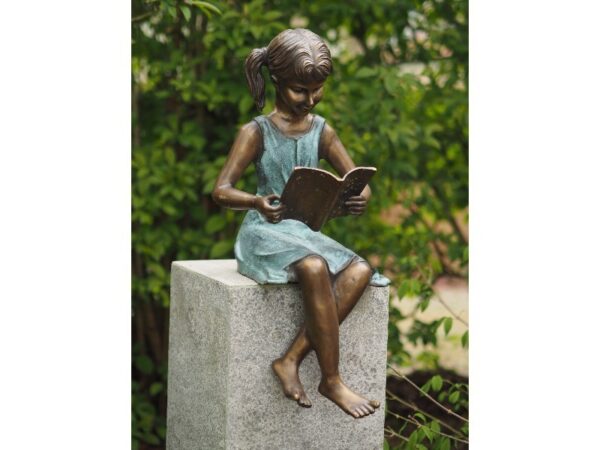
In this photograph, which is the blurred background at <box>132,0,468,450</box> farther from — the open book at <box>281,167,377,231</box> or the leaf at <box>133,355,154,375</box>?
the open book at <box>281,167,377,231</box>

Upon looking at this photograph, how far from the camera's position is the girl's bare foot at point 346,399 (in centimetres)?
334

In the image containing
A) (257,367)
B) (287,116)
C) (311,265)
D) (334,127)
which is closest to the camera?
(311,265)

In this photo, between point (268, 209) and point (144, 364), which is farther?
point (144, 364)

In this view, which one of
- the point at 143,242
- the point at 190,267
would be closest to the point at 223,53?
the point at 143,242

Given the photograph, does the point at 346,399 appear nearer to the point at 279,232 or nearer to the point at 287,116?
the point at 279,232

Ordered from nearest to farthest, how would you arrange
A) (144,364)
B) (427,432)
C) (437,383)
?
(427,432) < (437,383) < (144,364)

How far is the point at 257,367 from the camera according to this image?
11.4ft

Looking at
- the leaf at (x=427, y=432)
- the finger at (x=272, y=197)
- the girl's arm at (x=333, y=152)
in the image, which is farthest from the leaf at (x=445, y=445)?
the finger at (x=272, y=197)

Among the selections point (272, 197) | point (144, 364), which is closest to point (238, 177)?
point (272, 197)

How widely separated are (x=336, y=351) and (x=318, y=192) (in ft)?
1.87

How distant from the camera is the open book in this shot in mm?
3295

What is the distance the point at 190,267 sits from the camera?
3900 mm

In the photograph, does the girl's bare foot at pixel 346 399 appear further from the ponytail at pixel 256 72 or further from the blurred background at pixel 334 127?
the blurred background at pixel 334 127

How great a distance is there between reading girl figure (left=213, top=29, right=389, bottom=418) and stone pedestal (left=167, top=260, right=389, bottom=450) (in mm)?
81
